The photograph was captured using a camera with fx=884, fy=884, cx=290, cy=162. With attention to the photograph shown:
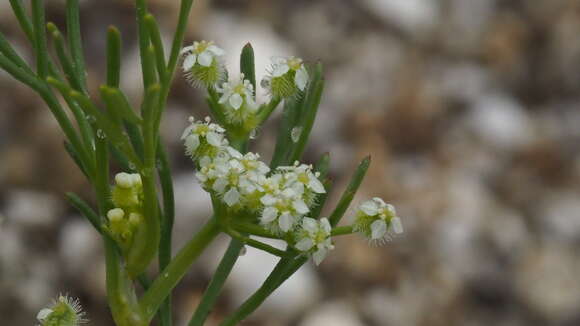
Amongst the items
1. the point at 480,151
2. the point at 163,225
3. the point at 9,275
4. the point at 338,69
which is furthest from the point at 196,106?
the point at 163,225

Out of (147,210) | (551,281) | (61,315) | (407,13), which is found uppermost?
(147,210)

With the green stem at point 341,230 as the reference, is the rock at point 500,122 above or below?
below

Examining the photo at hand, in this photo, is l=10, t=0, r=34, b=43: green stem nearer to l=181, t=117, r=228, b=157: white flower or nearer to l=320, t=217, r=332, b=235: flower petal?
l=181, t=117, r=228, b=157: white flower

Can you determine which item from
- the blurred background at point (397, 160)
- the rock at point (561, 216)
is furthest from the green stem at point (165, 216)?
the rock at point (561, 216)

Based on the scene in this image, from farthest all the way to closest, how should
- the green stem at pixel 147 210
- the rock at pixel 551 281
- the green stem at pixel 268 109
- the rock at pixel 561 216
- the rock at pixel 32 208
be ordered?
1. the rock at pixel 561 216
2. the rock at pixel 551 281
3. the rock at pixel 32 208
4. the green stem at pixel 268 109
5. the green stem at pixel 147 210

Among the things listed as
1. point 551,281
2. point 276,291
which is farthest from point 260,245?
point 551,281

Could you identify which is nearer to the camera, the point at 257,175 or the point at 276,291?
the point at 257,175

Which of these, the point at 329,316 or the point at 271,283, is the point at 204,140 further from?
the point at 329,316

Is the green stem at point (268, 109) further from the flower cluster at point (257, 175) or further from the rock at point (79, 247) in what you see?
the rock at point (79, 247)
